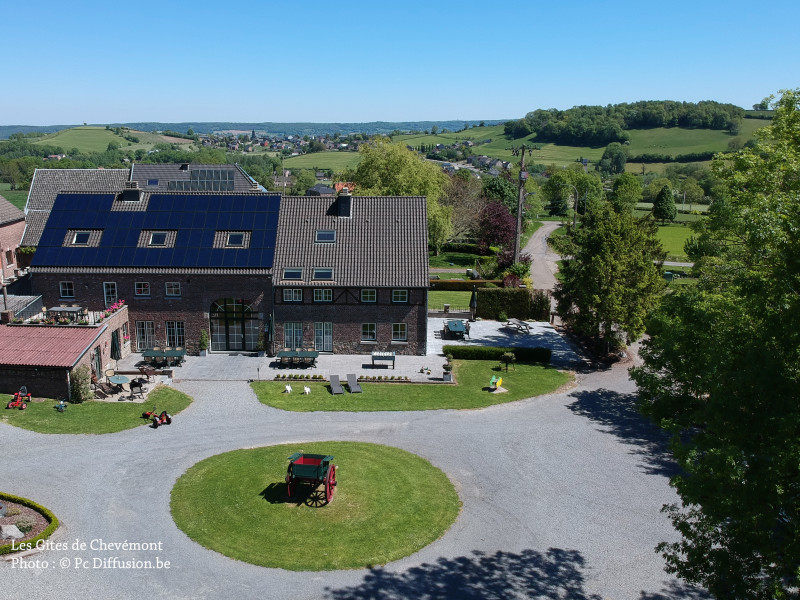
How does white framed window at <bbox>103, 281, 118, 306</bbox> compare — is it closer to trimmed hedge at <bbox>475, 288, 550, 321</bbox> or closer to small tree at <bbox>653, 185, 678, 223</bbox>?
trimmed hedge at <bbox>475, 288, 550, 321</bbox>

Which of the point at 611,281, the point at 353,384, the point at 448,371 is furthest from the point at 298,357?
the point at 611,281

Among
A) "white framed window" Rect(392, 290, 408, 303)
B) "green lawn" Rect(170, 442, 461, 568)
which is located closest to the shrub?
"green lawn" Rect(170, 442, 461, 568)

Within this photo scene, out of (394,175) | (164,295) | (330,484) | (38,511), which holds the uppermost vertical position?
(394,175)

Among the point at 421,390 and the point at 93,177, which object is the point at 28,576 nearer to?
the point at 421,390

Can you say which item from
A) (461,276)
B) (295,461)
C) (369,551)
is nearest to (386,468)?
(295,461)

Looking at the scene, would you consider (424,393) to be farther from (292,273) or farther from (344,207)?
(344,207)

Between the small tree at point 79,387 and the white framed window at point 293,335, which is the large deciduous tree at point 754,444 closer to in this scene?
the white framed window at point 293,335
